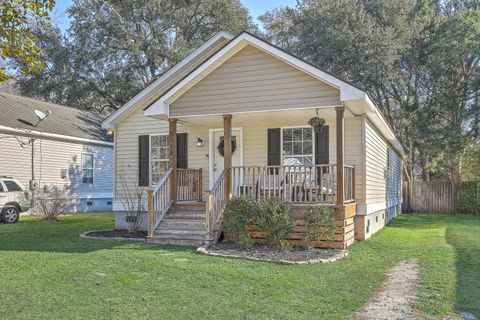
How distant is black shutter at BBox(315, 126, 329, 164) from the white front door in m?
2.07

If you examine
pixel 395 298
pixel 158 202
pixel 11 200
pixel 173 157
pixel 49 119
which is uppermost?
pixel 49 119

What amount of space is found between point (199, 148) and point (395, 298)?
7716 mm

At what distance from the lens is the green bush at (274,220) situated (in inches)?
338

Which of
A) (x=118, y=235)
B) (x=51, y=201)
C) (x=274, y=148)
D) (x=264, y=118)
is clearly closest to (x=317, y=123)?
(x=264, y=118)

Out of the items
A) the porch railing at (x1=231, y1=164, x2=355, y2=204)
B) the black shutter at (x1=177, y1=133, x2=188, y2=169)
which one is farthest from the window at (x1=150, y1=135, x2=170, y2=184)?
the porch railing at (x1=231, y1=164, x2=355, y2=204)

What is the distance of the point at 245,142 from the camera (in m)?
11.7

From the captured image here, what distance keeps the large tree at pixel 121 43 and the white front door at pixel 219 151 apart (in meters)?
16.5

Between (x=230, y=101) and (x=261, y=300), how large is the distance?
222 inches

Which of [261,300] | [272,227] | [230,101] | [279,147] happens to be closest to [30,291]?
[261,300]

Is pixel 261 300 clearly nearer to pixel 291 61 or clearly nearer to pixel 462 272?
pixel 462 272

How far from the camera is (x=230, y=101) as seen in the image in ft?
32.5

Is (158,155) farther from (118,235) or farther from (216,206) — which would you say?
(216,206)

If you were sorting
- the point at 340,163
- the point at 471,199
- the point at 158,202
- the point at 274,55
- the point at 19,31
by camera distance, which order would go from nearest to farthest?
the point at 19,31 → the point at 340,163 → the point at 274,55 → the point at 158,202 → the point at 471,199

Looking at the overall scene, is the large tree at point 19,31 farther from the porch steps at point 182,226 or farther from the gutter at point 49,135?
the gutter at point 49,135
